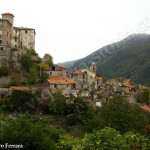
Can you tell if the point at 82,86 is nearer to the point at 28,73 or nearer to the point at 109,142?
the point at 28,73

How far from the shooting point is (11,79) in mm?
36312

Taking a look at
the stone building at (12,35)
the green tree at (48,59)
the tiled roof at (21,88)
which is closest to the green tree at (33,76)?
the tiled roof at (21,88)

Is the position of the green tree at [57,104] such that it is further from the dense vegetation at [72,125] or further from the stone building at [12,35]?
the stone building at [12,35]

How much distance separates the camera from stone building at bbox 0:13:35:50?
41.3 meters

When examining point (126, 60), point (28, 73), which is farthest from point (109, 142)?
point (126, 60)

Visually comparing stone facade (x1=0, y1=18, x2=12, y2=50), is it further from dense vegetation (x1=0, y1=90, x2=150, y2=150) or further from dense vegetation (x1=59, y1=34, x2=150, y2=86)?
dense vegetation (x1=59, y1=34, x2=150, y2=86)

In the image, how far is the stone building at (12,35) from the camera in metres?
41.3

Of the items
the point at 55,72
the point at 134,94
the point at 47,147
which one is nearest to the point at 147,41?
the point at 134,94

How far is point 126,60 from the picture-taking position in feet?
387

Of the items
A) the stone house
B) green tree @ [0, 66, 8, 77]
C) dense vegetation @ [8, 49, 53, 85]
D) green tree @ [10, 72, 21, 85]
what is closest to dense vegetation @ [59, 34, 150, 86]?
the stone house

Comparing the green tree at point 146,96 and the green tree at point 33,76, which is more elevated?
the green tree at point 33,76

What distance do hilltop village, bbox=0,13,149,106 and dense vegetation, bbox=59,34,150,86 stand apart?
37.4m

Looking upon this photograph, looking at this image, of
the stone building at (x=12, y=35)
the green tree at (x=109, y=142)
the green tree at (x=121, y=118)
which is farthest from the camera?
the stone building at (x=12, y=35)

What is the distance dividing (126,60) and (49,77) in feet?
284
